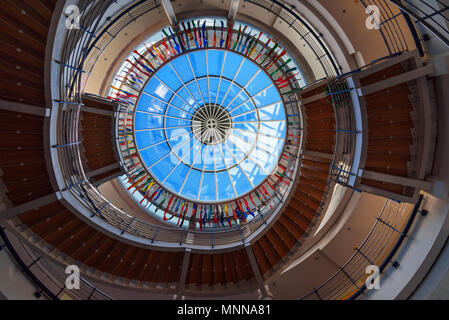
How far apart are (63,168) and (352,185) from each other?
429 inches

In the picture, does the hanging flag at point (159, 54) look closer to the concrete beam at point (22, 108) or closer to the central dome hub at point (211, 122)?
the central dome hub at point (211, 122)

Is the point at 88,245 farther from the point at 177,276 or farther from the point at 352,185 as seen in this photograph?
the point at 352,185

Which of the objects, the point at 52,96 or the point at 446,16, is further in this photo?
the point at 52,96

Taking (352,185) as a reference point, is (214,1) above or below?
above

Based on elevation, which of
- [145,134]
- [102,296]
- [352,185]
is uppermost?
[145,134]

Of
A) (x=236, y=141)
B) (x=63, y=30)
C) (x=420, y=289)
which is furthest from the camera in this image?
(x=236, y=141)

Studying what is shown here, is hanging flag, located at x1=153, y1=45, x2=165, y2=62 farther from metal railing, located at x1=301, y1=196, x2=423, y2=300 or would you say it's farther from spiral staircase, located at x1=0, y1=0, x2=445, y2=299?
metal railing, located at x1=301, y1=196, x2=423, y2=300

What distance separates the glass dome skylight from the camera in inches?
572

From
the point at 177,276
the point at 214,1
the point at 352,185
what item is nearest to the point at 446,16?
the point at 352,185

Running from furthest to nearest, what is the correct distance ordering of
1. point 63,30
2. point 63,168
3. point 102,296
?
point 102,296, point 63,168, point 63,30

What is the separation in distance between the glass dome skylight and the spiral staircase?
114 centimetres

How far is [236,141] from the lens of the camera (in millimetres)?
16547

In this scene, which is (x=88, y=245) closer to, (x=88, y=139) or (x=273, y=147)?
(x=88, y=139)

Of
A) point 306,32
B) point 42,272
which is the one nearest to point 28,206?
point 42,272
